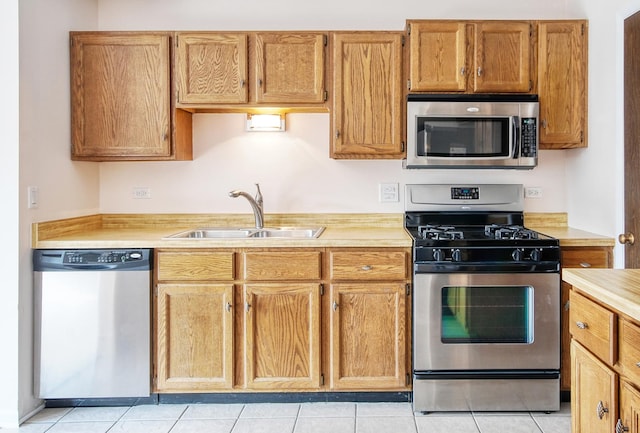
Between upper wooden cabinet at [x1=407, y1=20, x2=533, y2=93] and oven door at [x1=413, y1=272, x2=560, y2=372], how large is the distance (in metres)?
1.06

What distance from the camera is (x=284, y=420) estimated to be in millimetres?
2416

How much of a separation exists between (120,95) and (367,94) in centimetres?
141

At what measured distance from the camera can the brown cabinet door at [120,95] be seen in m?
2.79

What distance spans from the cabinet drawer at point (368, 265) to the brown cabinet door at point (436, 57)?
3.14 ft

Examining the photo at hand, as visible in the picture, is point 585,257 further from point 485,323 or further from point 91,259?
point 91,259

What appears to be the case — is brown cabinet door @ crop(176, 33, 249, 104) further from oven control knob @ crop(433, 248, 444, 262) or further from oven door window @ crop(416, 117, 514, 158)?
oven control knob @ crop(433, 248, 444, 262)

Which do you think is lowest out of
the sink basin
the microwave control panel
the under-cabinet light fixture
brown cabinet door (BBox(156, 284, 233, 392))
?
brown cabinet door (BBox(156, 284, 233, 392))

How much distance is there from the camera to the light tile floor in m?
2.33

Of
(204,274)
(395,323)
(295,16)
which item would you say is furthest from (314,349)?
(295,16)

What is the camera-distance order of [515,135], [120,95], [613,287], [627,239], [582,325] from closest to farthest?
[613,287]
[582,325]
[627,239]
[515,135]
[120,95]

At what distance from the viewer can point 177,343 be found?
250cm

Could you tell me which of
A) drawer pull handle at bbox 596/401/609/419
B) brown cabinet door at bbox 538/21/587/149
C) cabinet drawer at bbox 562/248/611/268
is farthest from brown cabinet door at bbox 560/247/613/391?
drawer pull handle at bbox 596/401/609/419

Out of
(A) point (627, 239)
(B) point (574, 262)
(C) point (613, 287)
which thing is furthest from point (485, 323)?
(C) point (613, 287)

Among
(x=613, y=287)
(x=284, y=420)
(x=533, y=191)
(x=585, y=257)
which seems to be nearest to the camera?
(x=613, y=287)
